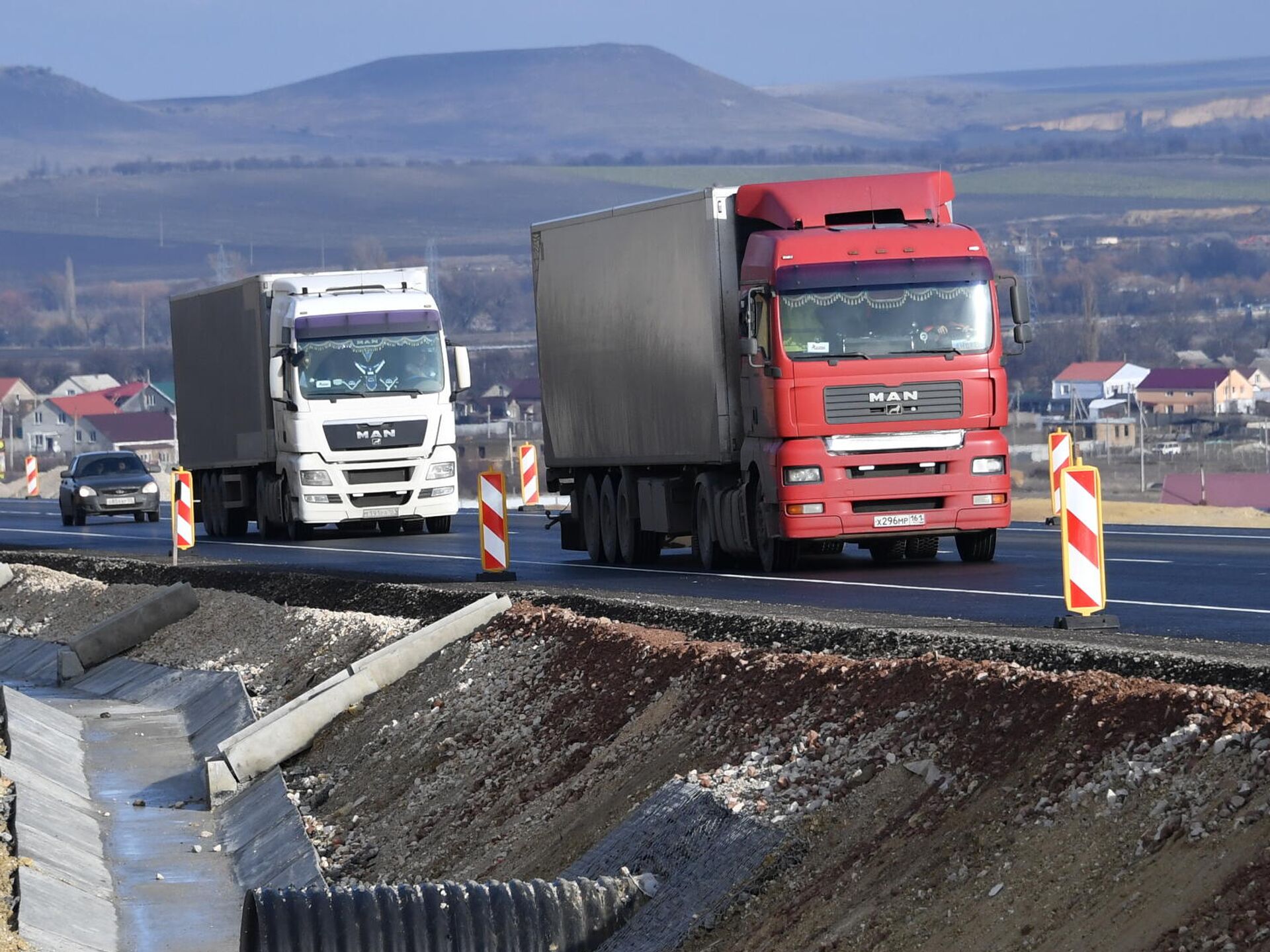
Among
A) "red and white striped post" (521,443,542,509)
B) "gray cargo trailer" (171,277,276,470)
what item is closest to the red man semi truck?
"gray cargo trailer" (171,277,276,470)

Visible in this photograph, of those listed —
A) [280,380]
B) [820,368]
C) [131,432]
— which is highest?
[820,368]

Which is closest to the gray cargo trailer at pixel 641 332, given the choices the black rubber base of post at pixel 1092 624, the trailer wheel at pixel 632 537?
the trailer wheel at pixel 632 537

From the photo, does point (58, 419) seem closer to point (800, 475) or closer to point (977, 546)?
point (977, 546)

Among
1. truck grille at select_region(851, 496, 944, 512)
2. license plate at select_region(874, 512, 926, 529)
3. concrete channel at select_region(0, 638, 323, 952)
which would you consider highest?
truck grille at select_region(851, 496, 944, 512)

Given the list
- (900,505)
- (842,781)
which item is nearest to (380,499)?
(900,505)

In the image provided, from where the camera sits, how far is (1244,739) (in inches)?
344

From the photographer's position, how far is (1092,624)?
→ 14391 millimetres

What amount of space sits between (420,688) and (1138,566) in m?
7.85

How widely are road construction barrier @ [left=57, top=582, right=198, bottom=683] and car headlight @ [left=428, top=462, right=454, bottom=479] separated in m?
7.15

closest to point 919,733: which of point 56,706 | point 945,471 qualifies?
point 945,471

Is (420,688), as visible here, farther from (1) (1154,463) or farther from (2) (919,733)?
(1) (1154,463)

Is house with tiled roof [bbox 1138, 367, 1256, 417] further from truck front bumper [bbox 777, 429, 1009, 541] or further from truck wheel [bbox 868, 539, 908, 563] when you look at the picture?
truck front bumper [bbox 777, 429, 1009, 541]

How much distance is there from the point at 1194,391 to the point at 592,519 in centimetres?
12901

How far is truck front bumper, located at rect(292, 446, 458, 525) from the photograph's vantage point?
31.2 meters
